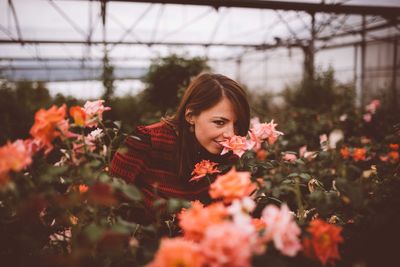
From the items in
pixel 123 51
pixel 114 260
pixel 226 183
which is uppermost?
pixel 123 51

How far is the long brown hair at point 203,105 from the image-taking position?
1.46 metres

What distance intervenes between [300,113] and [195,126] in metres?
4.82

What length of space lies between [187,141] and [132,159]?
0.89 feet

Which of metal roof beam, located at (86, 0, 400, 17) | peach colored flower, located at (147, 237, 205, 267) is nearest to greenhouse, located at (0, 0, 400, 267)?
peach colored flower, located at (147, 237, 205, 267)

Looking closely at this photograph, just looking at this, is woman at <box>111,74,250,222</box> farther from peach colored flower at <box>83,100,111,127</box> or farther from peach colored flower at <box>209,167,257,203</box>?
peach colored flower at <box>209,167,257,203</box>

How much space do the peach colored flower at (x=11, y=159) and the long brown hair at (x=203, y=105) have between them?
2.78 feet

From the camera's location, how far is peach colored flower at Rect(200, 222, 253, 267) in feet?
1.86

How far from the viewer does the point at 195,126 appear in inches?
61.9

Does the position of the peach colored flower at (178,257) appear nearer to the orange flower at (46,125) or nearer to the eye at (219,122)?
the orange flower at (46,125)

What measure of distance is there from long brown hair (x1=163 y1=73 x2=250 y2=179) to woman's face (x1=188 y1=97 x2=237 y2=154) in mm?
22

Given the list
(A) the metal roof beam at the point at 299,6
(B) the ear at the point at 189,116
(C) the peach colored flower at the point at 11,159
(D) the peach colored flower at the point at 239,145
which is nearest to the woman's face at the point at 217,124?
(B) the ear at the point at 189,116

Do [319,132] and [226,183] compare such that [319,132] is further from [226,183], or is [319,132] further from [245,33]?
[245,33]

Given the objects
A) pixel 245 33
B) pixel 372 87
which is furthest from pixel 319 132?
pixel 245 33

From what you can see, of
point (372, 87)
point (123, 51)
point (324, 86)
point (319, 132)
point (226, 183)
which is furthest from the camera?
point (123, 51)
